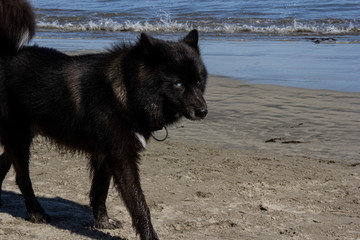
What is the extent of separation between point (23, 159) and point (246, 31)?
16.0 metres

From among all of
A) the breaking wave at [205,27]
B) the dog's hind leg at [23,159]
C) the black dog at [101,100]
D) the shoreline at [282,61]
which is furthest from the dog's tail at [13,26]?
the breaking wave at [205,27]

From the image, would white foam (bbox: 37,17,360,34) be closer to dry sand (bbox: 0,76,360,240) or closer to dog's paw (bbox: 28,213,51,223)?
dry sand (bbox: 0,76,360,240)

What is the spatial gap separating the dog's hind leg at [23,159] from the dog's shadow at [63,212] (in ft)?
0.43

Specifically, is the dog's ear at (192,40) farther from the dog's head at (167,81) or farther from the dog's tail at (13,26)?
the dog's tail at (13,26)

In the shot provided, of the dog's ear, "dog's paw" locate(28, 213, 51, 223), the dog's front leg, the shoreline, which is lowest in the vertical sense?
"dog's paw" locate(28, 213, 51, 223)

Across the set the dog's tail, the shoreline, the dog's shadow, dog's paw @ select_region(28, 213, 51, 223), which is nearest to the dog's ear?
the dog's tail

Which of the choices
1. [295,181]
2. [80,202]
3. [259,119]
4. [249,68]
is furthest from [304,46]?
[80,202]

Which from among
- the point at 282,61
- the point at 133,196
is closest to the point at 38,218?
the point at 133,196

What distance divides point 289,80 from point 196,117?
6.50 meters

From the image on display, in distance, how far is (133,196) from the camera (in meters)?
3.99

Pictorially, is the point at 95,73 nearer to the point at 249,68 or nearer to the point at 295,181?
the point at 295,181

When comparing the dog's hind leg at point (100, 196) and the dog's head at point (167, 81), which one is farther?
the dog's hind leg at point (100, 196)

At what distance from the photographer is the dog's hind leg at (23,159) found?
4.37 meters

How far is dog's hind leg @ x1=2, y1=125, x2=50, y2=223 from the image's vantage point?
437 cm
